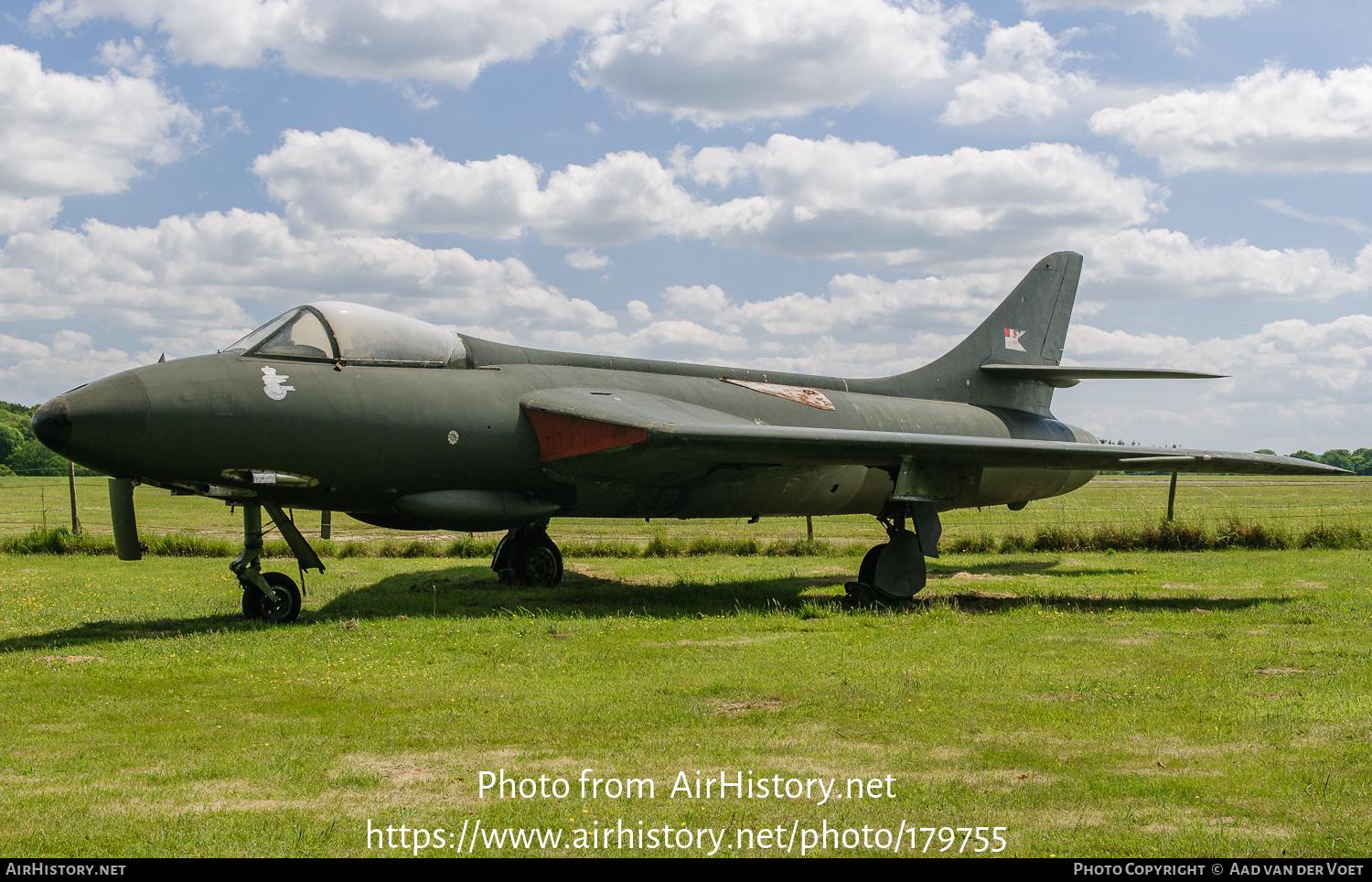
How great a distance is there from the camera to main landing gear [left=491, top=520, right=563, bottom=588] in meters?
14.6

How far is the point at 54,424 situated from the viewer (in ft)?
29.6

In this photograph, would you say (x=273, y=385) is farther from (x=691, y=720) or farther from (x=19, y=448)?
(x=19, y=448)

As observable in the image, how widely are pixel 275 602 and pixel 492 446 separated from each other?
9.23 feet

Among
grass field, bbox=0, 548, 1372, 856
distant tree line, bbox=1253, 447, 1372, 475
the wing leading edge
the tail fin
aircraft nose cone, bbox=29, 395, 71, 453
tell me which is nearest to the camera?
grass field, bbox=0, 548, 1372, 856

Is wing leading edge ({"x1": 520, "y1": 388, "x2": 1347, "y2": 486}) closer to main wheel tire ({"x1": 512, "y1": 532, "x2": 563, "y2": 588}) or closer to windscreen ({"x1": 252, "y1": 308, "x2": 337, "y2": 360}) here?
windscreen ({"x1": 252, "y1": 308, "x2": 337, "y2": 360})

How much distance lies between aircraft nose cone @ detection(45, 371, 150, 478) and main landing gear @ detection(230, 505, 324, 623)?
1488 millimetres

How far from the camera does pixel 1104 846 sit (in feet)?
13.9

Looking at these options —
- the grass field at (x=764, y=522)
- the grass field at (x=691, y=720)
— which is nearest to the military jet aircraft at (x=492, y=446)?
the grass field at (x=691, y=720)

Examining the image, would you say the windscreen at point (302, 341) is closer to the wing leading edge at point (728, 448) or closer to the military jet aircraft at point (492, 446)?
the military jet aircraft at point (492, 446)

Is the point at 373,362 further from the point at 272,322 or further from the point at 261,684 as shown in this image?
the point at 261,684

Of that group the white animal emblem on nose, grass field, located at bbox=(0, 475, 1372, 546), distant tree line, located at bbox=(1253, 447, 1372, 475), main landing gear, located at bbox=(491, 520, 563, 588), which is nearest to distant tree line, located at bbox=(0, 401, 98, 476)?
grass field, located at bbox=(0, 475, 1372, 546)

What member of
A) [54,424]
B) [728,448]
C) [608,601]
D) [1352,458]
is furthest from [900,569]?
[1352,458]

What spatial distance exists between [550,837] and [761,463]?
8560 millimetres

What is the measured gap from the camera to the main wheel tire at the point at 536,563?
1462 cm
